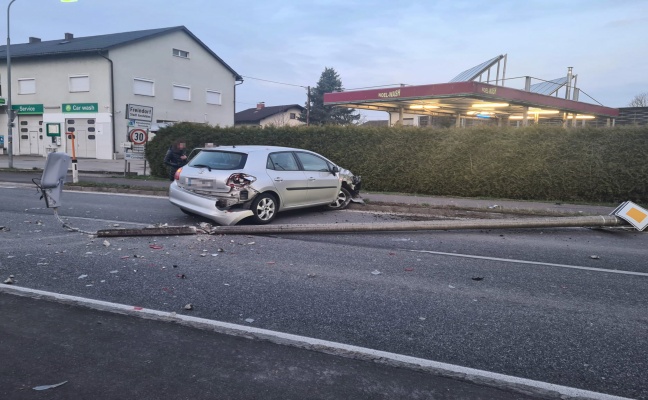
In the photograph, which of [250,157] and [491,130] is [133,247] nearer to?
[250,157]

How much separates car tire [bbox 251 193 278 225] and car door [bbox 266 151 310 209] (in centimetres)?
23

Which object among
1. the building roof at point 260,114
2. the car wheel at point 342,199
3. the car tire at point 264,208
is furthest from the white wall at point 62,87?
the car tire at point 264,208

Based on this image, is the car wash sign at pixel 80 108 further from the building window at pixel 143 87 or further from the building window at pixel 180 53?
the building window at pixel 180 53

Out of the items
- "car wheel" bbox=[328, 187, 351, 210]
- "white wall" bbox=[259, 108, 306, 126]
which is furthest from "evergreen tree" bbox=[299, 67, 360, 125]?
"car wheel" bbox=[328, 187, 351, 210]

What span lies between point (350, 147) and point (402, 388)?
13.1m

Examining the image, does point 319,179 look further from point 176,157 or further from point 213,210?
point 176,157

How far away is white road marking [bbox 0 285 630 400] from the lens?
3.18 metres

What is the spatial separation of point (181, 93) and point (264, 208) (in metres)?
31.0

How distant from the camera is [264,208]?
892 centimetres

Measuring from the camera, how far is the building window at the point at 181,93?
36.6 meters

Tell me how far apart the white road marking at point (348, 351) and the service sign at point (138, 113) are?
43.3ft

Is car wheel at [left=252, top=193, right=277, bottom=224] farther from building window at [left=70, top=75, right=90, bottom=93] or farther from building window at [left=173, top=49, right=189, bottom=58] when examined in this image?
building window at [left=173, top=49, right=189, bottom=58]

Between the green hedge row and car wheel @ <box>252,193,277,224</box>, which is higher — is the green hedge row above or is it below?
above

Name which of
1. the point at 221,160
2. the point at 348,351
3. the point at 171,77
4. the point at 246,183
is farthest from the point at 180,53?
the point at 348,351
